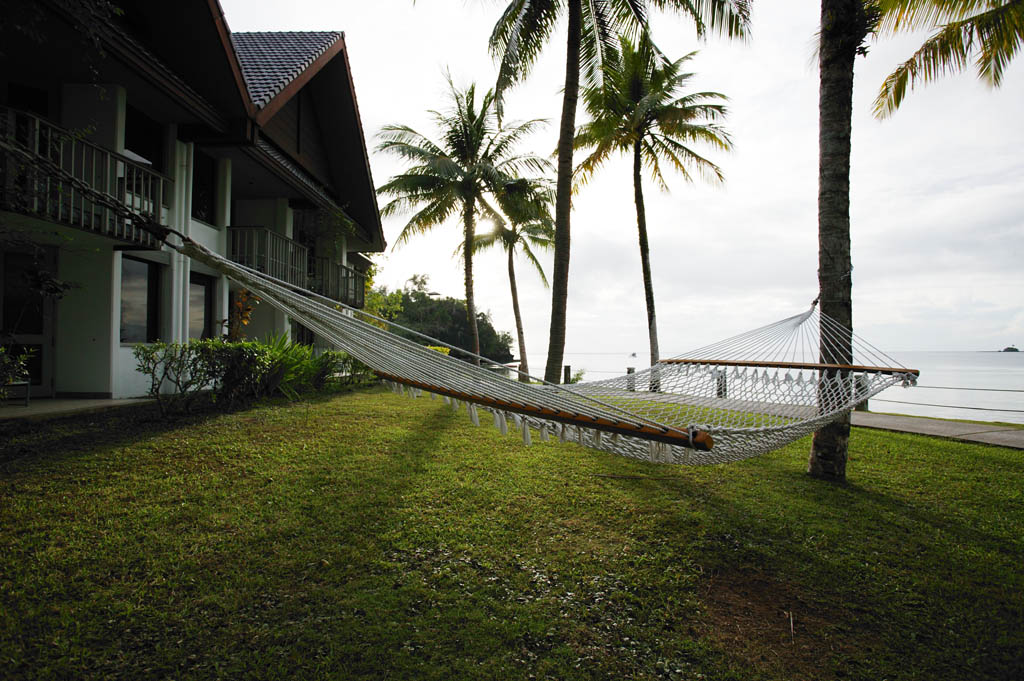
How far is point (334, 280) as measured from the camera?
9180mm

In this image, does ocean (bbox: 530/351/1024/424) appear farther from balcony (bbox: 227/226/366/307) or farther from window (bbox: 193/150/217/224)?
window (bbox: 193/150/217/224)

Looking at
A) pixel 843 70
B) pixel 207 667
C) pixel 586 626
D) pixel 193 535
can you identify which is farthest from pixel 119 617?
pixel 843 70

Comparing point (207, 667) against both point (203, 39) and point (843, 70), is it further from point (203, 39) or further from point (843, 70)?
point (203, 39)

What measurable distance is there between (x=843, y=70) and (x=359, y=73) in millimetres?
7510

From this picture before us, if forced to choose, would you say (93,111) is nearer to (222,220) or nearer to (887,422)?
(222,220)

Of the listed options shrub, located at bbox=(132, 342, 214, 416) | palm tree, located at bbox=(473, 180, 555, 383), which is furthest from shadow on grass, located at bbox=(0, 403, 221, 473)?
palm tree, located at bbox=(473, 180, 555, 383)

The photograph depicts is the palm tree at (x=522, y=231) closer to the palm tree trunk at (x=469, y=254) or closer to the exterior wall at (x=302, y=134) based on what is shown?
the palm tree trunk at (x=469, y=254)

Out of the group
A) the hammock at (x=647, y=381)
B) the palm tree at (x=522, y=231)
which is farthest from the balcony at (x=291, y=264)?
the palm tree at (x=522, y=231)

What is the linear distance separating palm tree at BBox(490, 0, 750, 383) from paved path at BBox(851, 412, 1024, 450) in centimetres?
322

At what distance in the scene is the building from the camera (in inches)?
154

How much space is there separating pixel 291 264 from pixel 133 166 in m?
3.29

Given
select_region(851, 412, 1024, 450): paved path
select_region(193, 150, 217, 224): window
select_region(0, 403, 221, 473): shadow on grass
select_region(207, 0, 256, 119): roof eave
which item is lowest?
select_region(851, 412, 1024, 450): paved path

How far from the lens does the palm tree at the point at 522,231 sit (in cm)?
1154

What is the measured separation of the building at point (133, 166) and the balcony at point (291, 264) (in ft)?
0.10
